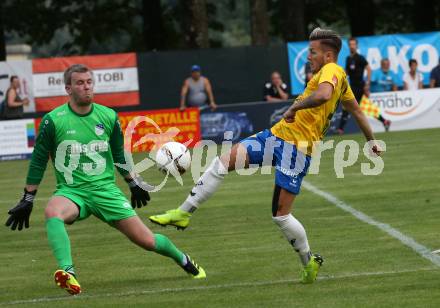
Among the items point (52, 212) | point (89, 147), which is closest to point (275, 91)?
point (89, 147)

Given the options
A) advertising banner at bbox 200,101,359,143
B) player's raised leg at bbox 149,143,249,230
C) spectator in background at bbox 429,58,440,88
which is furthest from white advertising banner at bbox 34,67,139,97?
player's raised leg at bbox 149,143,249,230

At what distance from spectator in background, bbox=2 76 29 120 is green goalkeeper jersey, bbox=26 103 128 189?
691 inches

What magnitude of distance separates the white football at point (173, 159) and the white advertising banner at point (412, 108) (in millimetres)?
16370

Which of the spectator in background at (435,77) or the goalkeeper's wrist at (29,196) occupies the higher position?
the goalkeeper's wrist at (29,196)

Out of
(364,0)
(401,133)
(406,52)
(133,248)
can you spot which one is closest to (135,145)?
(401,133)

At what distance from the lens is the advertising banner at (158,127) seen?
2402cm

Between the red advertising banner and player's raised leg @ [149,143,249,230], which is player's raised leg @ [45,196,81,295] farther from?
the red advertising banner

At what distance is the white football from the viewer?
9633mm

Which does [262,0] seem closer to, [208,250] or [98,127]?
[208,250]

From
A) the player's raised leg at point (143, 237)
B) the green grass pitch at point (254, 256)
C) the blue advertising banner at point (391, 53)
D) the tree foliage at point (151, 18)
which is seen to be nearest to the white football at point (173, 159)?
the green grass pitch at point (254, 256)

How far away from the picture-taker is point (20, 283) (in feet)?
30.7

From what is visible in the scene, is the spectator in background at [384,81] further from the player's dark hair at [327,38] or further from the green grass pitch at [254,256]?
the player's dark hair at [327,38]

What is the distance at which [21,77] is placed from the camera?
2811cm

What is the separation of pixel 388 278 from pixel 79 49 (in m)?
38.4
